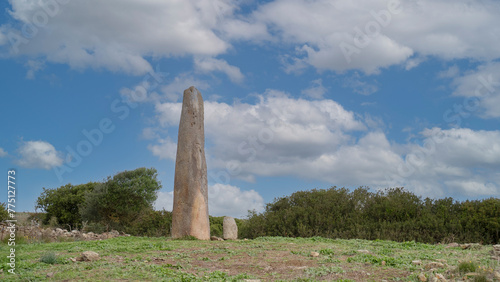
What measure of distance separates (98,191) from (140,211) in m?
3.42

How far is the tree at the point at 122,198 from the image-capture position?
95.0ft

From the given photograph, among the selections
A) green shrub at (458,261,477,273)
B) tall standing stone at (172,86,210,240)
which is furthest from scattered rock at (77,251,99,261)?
green shrub at (458,261,477,273)

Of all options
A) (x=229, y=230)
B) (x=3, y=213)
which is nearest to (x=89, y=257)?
(x=229, y=230)

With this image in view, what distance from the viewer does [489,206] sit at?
17.2 metres

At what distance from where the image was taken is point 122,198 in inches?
1153

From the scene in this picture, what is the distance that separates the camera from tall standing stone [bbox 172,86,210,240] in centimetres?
1538

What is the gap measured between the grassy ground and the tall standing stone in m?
2.73

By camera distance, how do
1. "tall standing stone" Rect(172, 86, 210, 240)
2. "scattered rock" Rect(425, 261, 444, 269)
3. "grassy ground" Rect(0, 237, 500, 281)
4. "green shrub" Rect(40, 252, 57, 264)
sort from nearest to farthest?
"grassy ground" Rect(0, 237, 500, 281) < "scattered rock" Rect(425, 261, 444, 269) < "green shrub" Rect(40, 252, 57, 264) < "tall standing stone" Rect(172, 86, 210, 240)

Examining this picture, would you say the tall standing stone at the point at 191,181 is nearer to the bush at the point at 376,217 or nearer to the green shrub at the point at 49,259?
the bush at the point at 376,217

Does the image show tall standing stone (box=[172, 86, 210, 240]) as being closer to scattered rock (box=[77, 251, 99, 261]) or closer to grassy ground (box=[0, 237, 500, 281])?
grassy ground (box=[0, 237, 500, 281])

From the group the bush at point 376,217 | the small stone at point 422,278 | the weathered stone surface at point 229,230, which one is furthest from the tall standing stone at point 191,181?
the small stone at point 422,278

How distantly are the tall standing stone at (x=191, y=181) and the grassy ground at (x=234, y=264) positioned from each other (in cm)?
273

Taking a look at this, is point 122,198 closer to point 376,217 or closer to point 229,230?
point 229,230

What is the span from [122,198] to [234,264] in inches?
843
